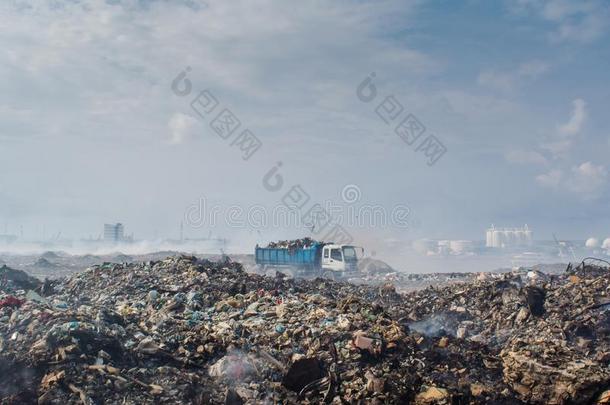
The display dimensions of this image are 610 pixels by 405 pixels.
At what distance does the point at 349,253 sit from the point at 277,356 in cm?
1780

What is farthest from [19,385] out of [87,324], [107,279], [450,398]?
[107,279]

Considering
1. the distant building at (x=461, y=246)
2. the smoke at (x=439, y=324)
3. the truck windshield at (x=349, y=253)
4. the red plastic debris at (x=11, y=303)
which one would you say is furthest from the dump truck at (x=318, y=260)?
the distant building at (x=461, y=246)

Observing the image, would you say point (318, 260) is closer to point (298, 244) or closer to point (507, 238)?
point (298, 244)

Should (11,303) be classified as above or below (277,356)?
above

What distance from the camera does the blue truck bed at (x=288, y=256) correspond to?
1031 inches

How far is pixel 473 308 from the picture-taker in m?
14.3

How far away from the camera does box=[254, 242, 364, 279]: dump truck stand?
1013 inches

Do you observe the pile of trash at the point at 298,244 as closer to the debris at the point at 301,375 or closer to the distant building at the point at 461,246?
the debris at the point at 301,375

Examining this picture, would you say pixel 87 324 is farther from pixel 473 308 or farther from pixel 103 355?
pixel 473 308

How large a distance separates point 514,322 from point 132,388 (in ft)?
30.1

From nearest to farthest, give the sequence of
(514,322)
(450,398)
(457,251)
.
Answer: (450,398) → (514,322) → (457,251)

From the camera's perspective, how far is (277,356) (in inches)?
330

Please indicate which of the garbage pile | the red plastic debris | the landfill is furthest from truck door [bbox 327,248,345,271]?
the red plastic debris

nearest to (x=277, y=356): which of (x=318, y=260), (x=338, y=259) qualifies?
(x=338, y=259)
